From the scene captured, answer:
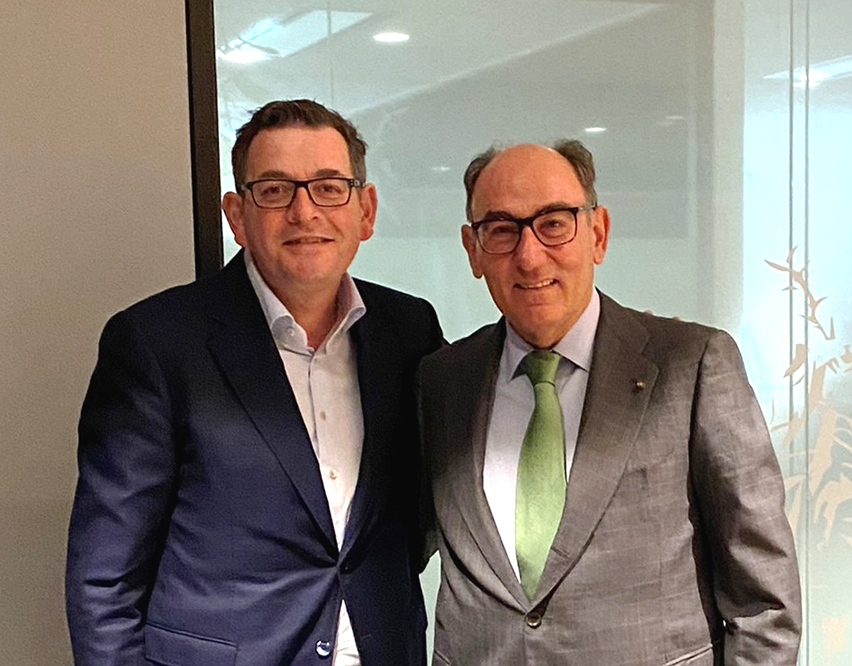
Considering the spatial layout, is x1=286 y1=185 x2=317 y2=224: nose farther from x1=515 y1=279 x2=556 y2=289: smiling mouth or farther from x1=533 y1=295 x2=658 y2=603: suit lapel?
x1=533 y1=295 x2=658 y2=603: suit lapel

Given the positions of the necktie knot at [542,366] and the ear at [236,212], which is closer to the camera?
the necktie knot at [542,366]

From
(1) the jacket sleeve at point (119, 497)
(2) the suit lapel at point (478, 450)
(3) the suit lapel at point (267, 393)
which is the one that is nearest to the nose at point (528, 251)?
(2) the suit lapel at point (478, 450)

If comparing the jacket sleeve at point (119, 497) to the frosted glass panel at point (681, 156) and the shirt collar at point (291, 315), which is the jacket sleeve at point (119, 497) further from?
the frosted glass panel at point (681, 156)

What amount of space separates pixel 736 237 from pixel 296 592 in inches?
61.7

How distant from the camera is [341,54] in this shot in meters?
2.59

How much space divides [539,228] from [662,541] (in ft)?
1.81

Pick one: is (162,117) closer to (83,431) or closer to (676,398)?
(83,431)

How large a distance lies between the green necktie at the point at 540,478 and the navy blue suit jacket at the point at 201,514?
1.07 feet

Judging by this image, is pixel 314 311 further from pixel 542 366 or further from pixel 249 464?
pixel 542 366

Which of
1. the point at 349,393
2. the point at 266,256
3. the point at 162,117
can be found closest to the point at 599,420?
the point at 349,393

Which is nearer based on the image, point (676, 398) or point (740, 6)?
point (676, 398)

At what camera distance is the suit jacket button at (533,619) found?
175 cm

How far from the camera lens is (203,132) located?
2445mm

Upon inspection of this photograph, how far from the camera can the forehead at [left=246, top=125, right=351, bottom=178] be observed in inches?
76.8
